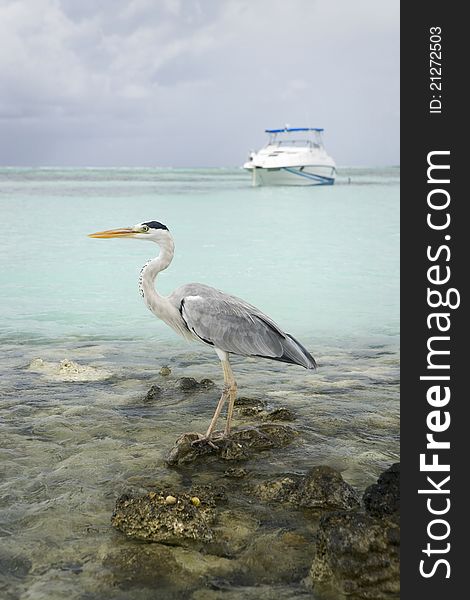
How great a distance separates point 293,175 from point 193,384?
57861mm

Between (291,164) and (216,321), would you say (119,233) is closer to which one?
(216,321)

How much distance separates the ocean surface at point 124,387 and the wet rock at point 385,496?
56 centimetres

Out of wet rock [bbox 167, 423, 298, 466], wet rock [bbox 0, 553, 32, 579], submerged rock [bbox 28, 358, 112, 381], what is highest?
submerged rock [bbox 28, 358, 112, 381]

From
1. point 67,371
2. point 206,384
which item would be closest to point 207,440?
point 206,384

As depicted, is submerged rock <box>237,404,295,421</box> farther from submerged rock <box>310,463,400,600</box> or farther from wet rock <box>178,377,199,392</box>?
submerged rock <box>310,463,400,600</box>

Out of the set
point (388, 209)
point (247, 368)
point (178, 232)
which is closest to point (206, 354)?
point (247, 368)

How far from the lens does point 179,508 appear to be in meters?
3.86

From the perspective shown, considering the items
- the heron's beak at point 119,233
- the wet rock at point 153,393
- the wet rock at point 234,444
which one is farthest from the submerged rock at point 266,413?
the heron's beak at point 119,233

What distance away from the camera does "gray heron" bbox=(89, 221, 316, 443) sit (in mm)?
5246

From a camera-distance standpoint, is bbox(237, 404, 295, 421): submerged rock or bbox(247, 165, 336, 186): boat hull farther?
bbox(247, 165, 336, 186): boat hull

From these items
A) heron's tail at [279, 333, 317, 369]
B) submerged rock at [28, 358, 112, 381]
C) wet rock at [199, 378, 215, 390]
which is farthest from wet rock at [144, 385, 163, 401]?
heron's tail at [279, 333, 317, 369]

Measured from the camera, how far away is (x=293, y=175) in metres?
63.2

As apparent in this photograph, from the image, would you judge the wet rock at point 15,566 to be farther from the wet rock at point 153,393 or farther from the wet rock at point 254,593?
the wet rock at point 153,393

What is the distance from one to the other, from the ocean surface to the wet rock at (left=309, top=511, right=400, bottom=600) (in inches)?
18.5
